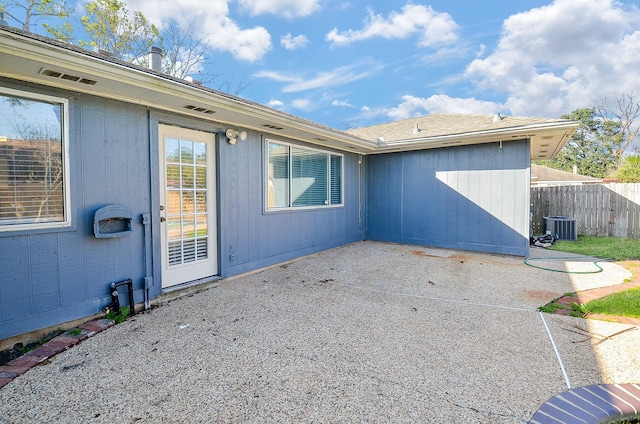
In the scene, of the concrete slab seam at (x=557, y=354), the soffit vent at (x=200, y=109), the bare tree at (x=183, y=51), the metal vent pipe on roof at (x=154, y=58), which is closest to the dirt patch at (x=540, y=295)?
→ the concrete slab seam at (x=557, y=354)

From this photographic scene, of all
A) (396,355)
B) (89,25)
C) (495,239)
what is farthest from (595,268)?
(89,25)

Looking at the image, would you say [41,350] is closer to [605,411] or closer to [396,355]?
[396,355]

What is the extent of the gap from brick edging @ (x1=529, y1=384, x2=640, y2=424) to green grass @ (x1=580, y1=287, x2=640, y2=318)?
1607mm

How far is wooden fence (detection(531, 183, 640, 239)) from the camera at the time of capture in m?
8.05

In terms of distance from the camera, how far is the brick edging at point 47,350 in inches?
88.7

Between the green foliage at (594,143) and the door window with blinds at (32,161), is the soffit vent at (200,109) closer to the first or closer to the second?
the door window with blinds at (32,161)

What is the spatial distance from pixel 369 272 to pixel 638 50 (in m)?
21.2

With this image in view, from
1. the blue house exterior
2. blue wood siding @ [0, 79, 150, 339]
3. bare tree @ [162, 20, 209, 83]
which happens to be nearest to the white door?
the blue house exterior

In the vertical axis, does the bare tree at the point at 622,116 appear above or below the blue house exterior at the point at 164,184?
above

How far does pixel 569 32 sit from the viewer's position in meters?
13.4

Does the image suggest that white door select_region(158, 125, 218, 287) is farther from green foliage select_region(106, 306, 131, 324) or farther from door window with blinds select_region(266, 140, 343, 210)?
door window with blinds select_region(266, 140, 343, 210)

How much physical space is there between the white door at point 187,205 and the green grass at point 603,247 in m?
7.55

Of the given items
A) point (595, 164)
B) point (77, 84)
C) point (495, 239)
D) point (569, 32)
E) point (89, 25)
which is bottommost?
point (495, 239)

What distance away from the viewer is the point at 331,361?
2.38m
